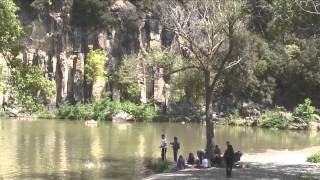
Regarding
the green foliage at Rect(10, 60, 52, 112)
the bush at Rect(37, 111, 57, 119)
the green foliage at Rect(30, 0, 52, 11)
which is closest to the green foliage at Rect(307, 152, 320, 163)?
the green foliage at Rect(10, 60, 52, 112)

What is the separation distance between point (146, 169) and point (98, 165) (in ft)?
8.60

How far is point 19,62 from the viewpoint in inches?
804

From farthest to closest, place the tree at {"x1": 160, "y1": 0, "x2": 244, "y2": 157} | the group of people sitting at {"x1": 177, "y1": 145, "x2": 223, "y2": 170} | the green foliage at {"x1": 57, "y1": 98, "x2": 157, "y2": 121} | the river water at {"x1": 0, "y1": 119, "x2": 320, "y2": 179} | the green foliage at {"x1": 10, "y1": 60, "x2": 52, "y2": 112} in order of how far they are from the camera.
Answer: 1. the green foliage at {"x1": 57, "y1": 98, "x2": 157, "y2": 121}
2. the tree at {"x1": 160, "y1": 0, "x2": 244, "y2": 157}
3. the river water at {"x1": 0, "y1": 119, "x2": 320, "y2": 179}
4. the group of people sitting at {"x1": 177, "y1": 145, "x2": 223, "y2": 170}
5. the green foliage at {"x1": 10, "y1": 60, "x2": 52, "y2": 112}

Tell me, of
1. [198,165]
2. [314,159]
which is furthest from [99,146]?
[314,159]

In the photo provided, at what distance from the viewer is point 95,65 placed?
73250 mm

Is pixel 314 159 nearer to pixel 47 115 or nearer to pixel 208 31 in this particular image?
pixel 208 31

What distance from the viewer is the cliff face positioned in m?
73.6

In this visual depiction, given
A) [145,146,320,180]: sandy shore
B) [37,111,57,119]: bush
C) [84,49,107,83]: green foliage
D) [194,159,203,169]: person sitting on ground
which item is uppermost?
[84,49,107,83]: green foliage

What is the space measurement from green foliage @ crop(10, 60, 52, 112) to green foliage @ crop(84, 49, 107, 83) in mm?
52770

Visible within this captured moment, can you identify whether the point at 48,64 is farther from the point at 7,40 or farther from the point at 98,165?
the point at 7,40

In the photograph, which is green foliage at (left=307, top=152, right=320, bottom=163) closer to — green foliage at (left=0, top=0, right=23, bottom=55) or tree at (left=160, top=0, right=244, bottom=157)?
tree at (left=160, top=0, right=244, bottom=157)

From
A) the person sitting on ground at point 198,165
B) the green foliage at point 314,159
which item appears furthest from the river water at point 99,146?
the green foliage at point 314,159

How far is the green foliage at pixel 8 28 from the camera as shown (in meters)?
19.2

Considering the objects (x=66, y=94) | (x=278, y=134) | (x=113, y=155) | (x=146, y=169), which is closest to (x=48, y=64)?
(x=66, y=94)
